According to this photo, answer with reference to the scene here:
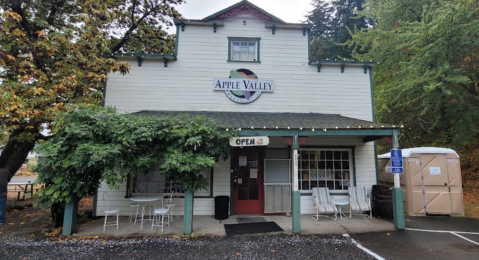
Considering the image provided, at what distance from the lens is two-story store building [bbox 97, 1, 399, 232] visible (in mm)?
7391

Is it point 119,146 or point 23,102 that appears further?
point 23,102

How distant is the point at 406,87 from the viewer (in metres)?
9.11

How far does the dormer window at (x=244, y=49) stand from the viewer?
8.22 meters

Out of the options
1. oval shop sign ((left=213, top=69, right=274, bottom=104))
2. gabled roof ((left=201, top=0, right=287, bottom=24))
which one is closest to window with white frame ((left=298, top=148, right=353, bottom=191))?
oval shop sign ((left=213, top=69, right=274, bottom=104))

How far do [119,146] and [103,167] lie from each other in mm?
677

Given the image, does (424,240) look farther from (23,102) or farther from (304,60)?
(23,102)

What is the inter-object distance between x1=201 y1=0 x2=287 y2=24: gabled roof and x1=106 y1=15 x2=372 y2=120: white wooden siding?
0.19 m

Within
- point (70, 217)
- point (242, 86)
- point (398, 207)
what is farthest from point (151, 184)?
point (398, 207)

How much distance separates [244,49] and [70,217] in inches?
273

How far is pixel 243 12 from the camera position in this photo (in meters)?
8.24

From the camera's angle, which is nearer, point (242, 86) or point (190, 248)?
point (190, 248)

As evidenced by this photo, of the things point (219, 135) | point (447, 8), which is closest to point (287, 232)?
point (219, 135)

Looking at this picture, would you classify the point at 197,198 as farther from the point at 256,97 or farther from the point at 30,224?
the point at 30,224

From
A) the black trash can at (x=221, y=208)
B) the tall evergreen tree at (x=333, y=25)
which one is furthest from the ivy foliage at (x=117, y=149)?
the tall evergreen tree at (x=333, y=25)
